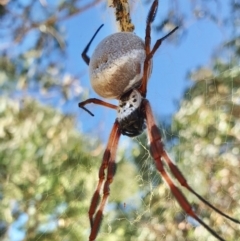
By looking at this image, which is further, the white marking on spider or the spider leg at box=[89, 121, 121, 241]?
the spider leg at box=[89, 121, 121, 241]

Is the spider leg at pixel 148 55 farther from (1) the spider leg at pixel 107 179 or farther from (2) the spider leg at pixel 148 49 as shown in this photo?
(1) the spider leg at pixel 107 179

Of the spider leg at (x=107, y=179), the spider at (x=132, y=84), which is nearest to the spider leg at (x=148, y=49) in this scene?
the spider at (x=132, y=84)

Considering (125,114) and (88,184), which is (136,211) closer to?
(88,184)

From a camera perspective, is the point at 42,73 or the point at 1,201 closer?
→ the point at 1,201

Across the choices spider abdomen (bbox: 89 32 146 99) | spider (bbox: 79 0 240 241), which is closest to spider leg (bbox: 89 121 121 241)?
spider (bbox: 79 0 240 241)

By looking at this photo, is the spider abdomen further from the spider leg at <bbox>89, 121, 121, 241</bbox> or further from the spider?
the spider leg at <bbox>89, 121, 121, 241</bbox>

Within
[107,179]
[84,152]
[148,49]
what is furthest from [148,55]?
[84,152]

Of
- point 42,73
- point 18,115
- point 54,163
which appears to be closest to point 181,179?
point 54,163
